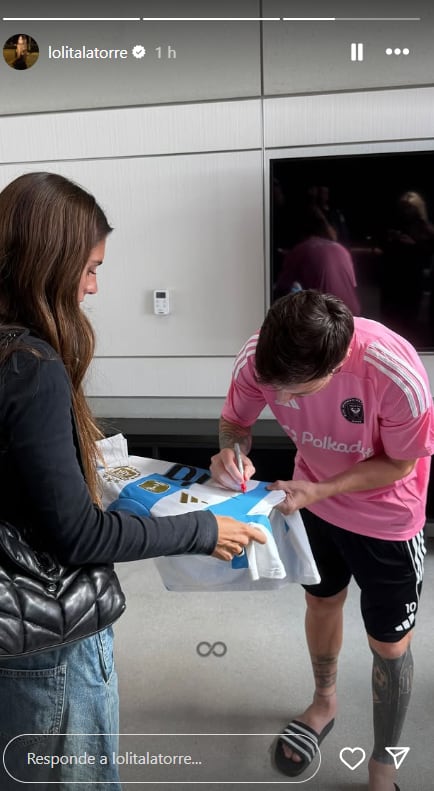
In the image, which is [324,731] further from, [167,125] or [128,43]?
[128,43]

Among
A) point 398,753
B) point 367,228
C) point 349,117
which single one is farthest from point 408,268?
point 398,753

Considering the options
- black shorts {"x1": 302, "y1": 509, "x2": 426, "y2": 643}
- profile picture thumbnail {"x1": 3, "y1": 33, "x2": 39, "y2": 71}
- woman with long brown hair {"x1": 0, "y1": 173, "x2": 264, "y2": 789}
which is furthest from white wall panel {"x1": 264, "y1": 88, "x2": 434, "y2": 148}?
A: woman with long brown hair {"x1": 0, "y1": 173, "x2": 264, "y2": 789}

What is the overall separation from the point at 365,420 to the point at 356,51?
76.4 inches

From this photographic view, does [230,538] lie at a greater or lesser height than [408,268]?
lesser

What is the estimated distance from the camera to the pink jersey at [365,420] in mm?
1156

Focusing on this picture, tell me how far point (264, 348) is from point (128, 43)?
6.87ft

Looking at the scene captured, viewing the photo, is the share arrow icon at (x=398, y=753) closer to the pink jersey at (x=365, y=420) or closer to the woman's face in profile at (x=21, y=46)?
the pink jersey at (x=365, y=420)

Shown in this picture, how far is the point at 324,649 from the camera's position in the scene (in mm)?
1535

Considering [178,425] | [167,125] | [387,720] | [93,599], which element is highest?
[167,125]

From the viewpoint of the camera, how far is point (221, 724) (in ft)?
5.21

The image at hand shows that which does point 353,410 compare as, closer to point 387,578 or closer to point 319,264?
point 387,578

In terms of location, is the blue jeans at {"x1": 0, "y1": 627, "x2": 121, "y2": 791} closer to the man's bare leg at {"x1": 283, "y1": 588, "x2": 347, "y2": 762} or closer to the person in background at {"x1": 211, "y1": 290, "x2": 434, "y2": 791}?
the person in background at {"x1": 211, "y1": 290, "x2": 434, "y2": 791}

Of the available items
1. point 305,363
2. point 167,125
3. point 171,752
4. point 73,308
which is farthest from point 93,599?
point 167,125

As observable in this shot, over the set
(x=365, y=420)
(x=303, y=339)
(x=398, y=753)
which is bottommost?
(x=398, y=753)
